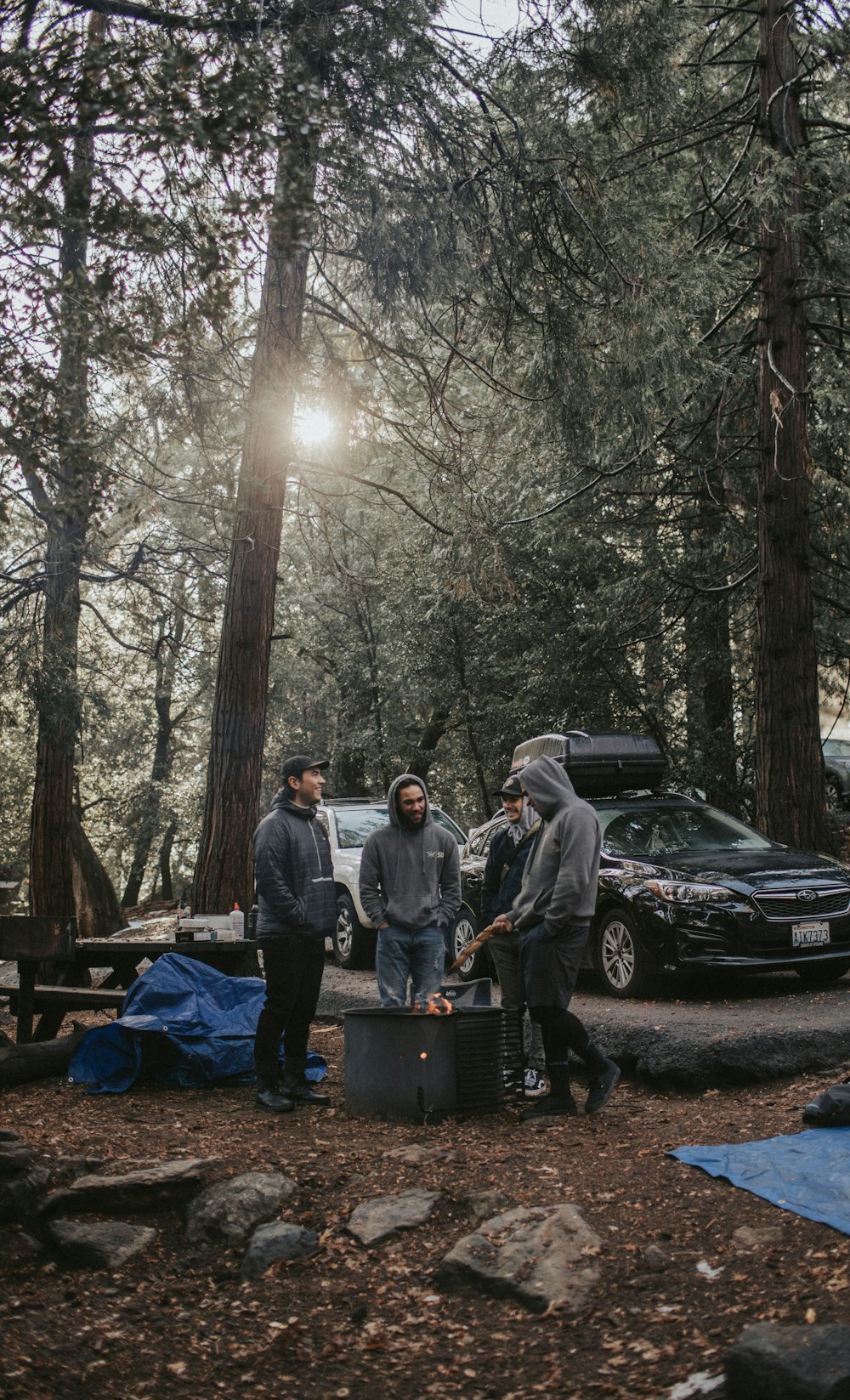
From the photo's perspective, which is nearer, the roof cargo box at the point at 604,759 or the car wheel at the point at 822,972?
the car wheel at the point at 822,972

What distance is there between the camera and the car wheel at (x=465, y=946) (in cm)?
1197

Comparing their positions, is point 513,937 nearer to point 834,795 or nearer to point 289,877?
point 289,877

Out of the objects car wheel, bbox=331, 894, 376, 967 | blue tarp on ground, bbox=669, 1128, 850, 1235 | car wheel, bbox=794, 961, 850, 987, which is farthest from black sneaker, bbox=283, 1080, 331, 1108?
car wheel, bbox=331, 894, 376, 967

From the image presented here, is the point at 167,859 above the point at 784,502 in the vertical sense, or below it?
below

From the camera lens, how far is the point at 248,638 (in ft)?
36.7

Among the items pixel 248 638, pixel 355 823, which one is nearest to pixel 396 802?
pixel 248 638

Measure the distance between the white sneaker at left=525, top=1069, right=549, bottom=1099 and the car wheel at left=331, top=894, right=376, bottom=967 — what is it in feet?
20.8

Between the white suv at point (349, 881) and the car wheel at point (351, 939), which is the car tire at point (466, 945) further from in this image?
the car wheel at point (351, 939)

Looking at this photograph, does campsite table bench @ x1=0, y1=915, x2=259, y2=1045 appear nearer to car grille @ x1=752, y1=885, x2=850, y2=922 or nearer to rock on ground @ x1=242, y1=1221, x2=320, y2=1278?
rock on ground @ x1=242, y1=1221, x2=320, y2=1278

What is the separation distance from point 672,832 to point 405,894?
4.38 meters

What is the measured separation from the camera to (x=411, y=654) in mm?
24828

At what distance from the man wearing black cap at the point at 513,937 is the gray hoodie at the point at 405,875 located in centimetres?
48

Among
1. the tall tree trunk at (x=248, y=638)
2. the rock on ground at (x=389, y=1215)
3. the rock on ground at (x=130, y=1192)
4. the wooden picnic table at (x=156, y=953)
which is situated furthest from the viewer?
the tall tree trunk at (x=248, y=638)

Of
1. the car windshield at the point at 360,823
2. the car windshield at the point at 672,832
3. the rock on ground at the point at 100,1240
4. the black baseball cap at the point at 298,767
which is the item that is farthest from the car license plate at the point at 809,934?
the rock on ground at the point at 100,1240
